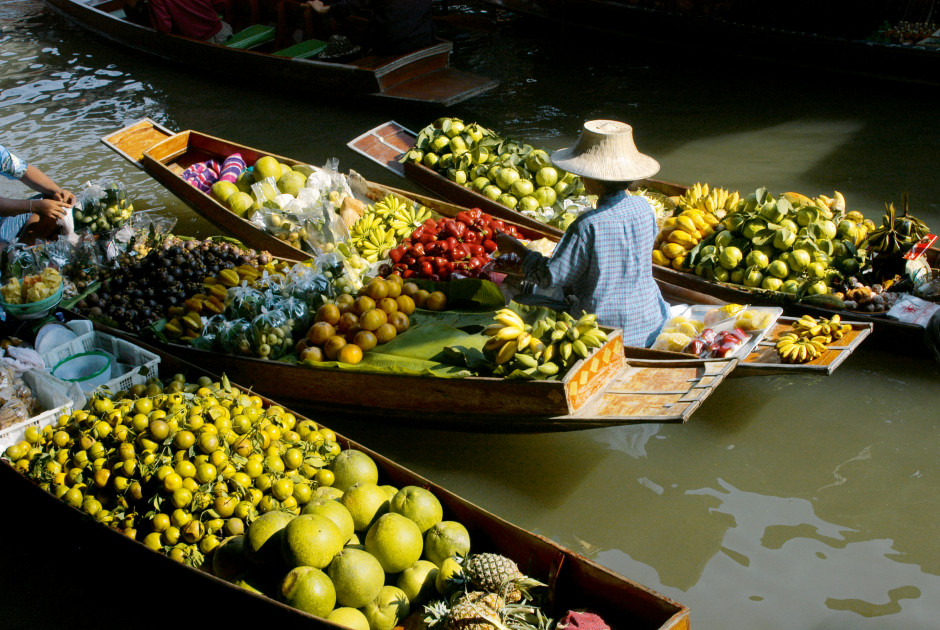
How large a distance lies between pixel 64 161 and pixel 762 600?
8.21m

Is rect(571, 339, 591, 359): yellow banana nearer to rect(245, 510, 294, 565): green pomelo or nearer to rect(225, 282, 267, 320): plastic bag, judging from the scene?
rect(245, 510, 294, 565): green pomelo

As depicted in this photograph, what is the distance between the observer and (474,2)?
12852mm

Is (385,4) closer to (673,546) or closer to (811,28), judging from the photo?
(811,28)

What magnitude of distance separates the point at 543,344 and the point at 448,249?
1361mm

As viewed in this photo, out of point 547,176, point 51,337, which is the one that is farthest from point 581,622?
point 547,176

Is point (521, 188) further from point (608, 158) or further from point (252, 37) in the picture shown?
point (252, 37)

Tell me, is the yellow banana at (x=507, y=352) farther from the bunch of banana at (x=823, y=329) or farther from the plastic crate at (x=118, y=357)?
the plastic crate at (x=118, y=357)

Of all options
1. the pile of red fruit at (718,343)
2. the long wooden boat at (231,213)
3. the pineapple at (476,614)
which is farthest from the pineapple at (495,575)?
the pile of red fruit at (718,343)

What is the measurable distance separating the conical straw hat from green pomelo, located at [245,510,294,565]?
2.08m

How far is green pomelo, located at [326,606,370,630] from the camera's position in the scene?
7.89 ft

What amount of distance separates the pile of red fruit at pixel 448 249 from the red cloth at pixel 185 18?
21.3 feet

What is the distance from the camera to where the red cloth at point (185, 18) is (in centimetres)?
927

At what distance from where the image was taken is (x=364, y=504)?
280cm

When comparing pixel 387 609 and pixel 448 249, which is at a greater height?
pixel 448 249
